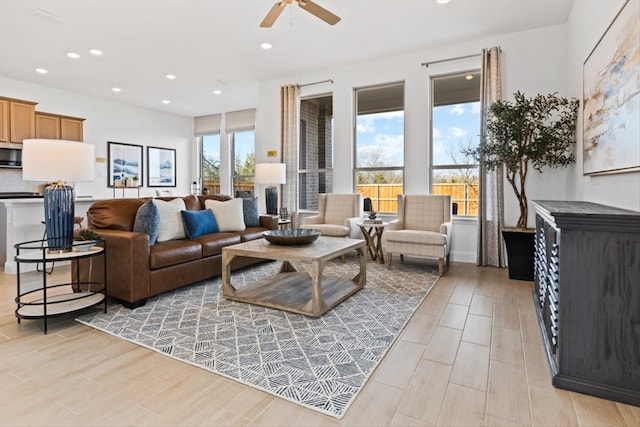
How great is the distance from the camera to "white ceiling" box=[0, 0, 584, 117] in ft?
12.4

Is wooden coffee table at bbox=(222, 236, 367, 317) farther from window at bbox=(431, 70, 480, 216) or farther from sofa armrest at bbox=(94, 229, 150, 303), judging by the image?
window at bbox=(431, 70, 480, 216)

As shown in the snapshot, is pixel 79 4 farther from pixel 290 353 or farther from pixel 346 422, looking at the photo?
pixel 346 422

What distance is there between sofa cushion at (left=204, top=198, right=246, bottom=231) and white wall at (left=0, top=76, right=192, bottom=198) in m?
4.28

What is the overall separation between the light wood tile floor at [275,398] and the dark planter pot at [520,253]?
1461 millimetres

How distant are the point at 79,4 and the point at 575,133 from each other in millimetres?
5492

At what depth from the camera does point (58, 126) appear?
642cm

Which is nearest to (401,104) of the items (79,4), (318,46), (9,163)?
(318,46)

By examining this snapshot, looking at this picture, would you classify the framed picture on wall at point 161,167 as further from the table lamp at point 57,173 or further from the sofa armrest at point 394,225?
the sofa armrest at point 394,225

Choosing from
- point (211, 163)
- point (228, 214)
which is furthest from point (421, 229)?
point (211, 163)

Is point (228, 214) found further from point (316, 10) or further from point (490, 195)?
point (490, 195)

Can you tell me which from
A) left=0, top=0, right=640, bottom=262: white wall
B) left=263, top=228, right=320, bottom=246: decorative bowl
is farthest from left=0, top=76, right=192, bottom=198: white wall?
left=263, top=228, right=320, bottom=246: decorative bowl

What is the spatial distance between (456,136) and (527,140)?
3.73ft

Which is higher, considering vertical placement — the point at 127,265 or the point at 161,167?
the point at 161,167

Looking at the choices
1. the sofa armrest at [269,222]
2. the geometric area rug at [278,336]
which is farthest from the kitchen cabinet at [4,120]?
the geometric area rug at [278,336]
